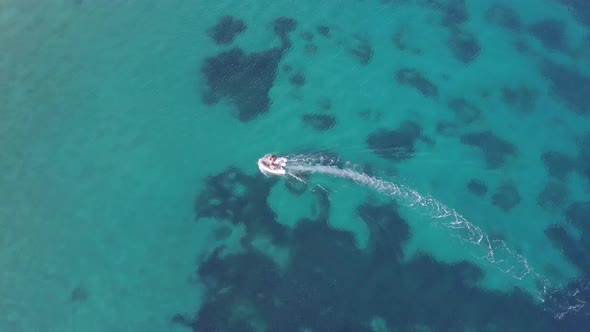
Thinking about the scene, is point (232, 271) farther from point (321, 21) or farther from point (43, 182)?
point (321, 21)

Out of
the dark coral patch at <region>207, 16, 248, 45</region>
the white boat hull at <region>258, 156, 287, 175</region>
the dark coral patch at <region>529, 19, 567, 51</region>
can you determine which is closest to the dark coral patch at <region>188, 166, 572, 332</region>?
the white boat hull at <region>258, 156, 287, 175</region>

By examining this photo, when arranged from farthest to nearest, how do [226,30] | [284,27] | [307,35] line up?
[284,27], [307,35], [226,30]

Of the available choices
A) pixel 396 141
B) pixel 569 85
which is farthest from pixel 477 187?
pixel 569 85

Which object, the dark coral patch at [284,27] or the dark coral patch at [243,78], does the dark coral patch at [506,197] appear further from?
the dark coral patch at [284,27]

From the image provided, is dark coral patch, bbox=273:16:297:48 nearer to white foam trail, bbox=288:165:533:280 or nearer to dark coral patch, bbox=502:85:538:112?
white foam trail, bbox=288:165:533:280

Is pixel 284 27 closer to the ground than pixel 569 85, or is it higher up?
higher up

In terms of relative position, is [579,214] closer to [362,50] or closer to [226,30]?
[362,50]
